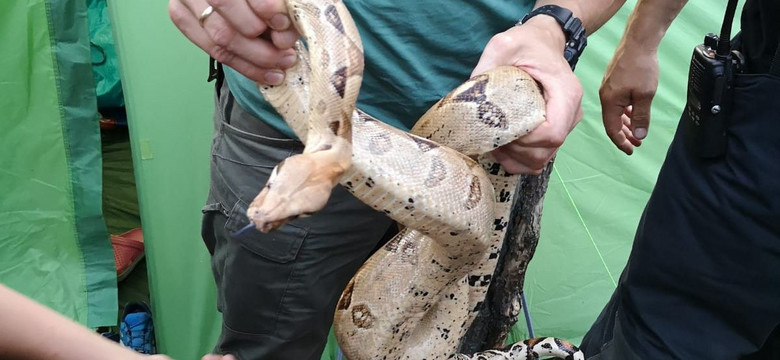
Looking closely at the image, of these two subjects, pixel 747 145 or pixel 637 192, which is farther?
pixel 637 192

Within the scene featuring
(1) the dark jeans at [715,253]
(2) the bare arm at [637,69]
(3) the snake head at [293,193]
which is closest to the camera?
(3) the snake head at [293,193]

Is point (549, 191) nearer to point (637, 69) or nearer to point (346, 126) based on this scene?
point (637, 69)

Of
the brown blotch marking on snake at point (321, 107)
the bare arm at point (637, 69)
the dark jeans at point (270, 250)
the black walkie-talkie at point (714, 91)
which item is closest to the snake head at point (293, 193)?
the brown blotch marking on snake at point (321, 107)

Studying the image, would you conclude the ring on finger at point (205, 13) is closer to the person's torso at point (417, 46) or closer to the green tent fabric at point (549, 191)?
the person's torso at point (417, 46)

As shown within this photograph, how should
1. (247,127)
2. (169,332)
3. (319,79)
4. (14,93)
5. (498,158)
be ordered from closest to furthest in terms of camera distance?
(319,79), (498,158), (247,127), (14,93), (169,332)

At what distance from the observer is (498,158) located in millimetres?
1442

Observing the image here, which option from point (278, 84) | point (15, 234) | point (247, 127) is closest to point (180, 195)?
point (15, 234)

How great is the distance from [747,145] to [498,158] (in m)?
0.63

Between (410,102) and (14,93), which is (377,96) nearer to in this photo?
(410,102)

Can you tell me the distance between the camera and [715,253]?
5.61 ft

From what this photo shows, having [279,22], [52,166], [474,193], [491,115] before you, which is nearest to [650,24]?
[491,115]

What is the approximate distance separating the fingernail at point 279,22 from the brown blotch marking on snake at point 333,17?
66mm

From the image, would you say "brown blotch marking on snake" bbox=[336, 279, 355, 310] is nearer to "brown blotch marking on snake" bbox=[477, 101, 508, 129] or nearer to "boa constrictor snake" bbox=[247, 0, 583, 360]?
"boa constrictor snake" bbox=[247, 0, 583, 360]

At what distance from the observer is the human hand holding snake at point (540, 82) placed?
1.34 metres
